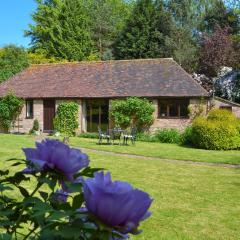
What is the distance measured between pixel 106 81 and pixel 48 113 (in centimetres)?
482

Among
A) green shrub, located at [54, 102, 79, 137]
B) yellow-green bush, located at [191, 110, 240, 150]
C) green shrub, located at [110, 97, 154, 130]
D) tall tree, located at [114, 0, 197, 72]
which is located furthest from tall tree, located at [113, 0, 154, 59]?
yellow-green bush, located at [191, 110, 240, 150]

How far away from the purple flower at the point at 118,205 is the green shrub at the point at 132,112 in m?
27.4

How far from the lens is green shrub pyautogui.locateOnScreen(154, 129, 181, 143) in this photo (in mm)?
27017

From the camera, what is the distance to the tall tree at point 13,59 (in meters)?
47.4

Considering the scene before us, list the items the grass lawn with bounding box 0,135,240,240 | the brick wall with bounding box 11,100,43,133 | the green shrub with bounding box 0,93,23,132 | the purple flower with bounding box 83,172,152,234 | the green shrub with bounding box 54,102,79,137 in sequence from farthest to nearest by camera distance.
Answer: the brick wall with bounding box 11,100,43,133, the green shrub with bounding box 0,93,23,132, the green shrub with bounding box 54,102,79,137, the grass lawn with bounding box 0,135,240,240, the purple flower with bounding box 83,172,152,234

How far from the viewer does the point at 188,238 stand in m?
7.26

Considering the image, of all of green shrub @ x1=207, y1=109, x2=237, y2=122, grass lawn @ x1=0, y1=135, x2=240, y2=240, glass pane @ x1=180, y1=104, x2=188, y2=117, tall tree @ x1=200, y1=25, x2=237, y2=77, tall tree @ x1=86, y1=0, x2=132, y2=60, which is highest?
tall tree @ x1=86, y1=0, x2=132, y2=60

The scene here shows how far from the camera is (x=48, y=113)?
31953mm

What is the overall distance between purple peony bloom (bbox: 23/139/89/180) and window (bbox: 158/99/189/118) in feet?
91.0

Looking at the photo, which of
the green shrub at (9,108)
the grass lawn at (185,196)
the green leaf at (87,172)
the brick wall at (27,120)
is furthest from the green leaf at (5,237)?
the green shrub at (9,108)

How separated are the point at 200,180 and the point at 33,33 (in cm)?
4962

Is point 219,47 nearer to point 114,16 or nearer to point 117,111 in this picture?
point 117,111

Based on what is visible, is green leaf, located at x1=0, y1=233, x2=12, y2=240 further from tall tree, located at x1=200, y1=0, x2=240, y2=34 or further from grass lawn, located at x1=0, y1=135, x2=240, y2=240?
tall tree, located at x1=200, y1=0, x2=240, y2=34

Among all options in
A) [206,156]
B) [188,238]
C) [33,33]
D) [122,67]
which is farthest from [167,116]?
[33,33]
